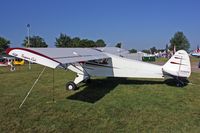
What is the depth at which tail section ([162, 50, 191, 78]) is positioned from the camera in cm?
1040

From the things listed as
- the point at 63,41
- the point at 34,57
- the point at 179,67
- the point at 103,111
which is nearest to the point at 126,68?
the point at 179,67

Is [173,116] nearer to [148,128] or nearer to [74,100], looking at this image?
[148,128]

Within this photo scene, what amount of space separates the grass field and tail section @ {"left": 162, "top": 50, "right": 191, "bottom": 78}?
757mm

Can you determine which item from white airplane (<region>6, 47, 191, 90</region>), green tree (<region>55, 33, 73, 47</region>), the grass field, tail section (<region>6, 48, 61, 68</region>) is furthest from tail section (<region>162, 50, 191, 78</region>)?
green tree (<region>55, 33, 73, 47</region>)

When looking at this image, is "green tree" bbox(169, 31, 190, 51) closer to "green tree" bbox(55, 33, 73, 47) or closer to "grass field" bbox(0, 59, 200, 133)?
"green tree" bbox(55, 33, 73, 47)

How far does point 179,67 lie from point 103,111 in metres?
5.09

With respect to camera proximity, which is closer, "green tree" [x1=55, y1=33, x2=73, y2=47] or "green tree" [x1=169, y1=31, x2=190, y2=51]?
"green tree" [x1=55, y1=33, x2=73, y2=47]

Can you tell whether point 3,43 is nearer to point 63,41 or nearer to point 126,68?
point 63,41

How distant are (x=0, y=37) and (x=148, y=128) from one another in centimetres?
8033

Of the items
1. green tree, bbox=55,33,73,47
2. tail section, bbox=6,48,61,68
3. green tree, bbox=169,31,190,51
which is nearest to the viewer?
tail section, bbox=6,48,61,68

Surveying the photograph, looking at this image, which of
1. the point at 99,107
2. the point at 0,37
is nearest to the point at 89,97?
the point at 99,107

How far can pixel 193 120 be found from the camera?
20.6 ft

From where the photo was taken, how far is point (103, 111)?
7.14m

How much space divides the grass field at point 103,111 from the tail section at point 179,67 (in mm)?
757
